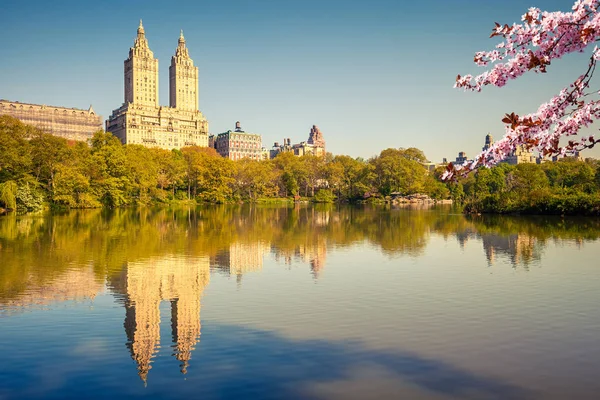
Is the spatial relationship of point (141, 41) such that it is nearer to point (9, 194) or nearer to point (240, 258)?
point (9, 194)

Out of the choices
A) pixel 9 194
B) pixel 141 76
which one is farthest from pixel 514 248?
pixel 141 76

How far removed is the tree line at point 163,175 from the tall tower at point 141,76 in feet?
269

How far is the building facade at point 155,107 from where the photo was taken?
168000mm

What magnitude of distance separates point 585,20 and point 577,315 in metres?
8.46

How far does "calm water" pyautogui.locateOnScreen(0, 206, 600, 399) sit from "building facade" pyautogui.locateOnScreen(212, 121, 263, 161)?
169324 millimetres

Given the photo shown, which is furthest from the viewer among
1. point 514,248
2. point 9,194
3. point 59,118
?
point 59,118

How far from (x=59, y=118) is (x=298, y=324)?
175 metres

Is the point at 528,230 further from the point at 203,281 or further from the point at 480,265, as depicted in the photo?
the point at 203,281

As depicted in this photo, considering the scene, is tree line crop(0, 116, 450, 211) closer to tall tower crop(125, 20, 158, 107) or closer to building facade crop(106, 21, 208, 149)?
building facade crop(106, 21, 208, 149)

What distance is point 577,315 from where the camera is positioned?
473 inches

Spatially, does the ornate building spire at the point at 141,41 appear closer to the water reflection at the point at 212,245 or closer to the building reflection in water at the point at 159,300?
the water reflection at the point at 212,245

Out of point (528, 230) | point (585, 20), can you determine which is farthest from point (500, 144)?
point (528, 230)

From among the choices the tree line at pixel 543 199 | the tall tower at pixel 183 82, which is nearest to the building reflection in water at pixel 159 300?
the tree line at pixel 543 199

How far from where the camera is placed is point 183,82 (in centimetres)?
18975
